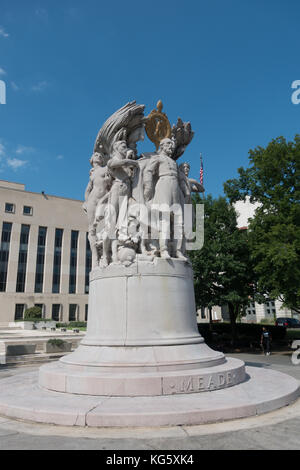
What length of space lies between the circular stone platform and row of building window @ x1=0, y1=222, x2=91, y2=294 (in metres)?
48.5

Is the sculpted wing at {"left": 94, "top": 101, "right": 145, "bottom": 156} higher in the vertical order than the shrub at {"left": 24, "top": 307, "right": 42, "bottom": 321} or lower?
higher

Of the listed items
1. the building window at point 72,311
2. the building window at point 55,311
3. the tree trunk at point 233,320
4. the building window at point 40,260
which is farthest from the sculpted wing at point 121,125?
the building window at point 72,311

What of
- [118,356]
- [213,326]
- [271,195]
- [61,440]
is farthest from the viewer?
[213,326]

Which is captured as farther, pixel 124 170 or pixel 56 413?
pixel 124 170

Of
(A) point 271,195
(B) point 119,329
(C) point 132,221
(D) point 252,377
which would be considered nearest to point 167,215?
(C) point 132,221

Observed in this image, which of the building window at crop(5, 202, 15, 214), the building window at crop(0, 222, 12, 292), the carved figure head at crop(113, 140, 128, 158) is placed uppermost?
the building window at crop(5, 202, 15, 214)

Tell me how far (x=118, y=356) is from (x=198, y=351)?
1900 millimetres

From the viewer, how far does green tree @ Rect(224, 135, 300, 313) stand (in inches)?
699

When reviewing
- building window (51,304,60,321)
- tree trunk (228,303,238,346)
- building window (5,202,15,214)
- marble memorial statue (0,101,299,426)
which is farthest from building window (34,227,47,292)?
marble memorial statue (0,101,299,426)

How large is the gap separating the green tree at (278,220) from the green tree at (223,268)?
110 cm

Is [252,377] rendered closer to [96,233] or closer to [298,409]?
[298,409]

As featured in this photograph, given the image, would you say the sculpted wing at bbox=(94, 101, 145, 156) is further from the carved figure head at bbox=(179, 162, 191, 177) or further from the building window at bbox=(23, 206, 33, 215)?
the building window at bbox=(23, 206, 33, 215)

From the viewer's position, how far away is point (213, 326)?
31.4m

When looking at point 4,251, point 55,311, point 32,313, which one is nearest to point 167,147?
point 32,313
